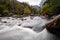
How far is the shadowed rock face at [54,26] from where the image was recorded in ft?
22.2

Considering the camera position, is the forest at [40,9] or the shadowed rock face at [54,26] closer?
the shadowed rock face at [54,26]

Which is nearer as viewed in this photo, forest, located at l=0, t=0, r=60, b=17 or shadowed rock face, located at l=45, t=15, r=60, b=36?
shadowed rock face, located at l=45, t=15, r=60, b=36

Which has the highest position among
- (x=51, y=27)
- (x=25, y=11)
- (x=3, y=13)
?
(x=51, y=27)

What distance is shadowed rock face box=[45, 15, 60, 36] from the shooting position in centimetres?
678

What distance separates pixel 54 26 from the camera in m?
7.02

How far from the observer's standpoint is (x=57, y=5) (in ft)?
38.1

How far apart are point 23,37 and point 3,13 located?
18.3m

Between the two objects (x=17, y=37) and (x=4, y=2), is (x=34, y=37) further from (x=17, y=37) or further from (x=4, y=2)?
(x=4, y=2)

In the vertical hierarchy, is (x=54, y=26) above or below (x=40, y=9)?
above

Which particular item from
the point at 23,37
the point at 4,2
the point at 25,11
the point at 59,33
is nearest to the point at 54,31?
the point at 59,33

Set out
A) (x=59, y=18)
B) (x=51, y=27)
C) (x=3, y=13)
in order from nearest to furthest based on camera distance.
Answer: (x=59, y=18), (x=51, y=27), (x=3, y=13)

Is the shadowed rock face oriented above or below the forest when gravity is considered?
above

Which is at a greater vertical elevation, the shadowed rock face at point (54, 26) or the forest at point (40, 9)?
the shadowed rock face at point (54, 26)

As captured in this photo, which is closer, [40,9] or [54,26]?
[54,26]
